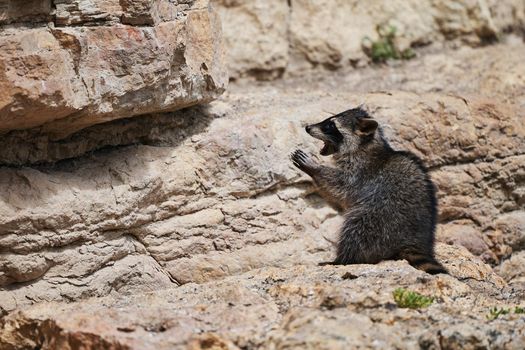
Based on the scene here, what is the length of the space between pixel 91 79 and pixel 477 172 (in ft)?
12.3

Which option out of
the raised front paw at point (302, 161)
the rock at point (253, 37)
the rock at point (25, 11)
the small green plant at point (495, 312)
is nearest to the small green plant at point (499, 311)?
the small green plant at point (495, 312)

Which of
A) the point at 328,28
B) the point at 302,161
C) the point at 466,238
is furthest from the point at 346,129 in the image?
the point at 328,28

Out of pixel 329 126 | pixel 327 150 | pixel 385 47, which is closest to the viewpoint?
pixel 329 126

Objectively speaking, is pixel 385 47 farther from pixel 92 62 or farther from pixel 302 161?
Result: pixel 92 62

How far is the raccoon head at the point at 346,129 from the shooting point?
7.76 meters

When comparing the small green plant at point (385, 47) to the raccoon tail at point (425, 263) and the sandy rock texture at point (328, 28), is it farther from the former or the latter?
the raccoon tail at point (425, 263)

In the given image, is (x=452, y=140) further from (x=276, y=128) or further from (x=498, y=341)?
(x=498, y=341)

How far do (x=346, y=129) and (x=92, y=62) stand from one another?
94.0 inches

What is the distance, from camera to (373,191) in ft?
24.6

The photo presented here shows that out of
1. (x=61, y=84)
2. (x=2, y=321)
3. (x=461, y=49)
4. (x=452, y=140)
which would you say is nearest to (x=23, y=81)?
(x=61, y=84)

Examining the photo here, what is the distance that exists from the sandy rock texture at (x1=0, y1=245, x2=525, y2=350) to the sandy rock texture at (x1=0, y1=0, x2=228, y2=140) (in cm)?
128

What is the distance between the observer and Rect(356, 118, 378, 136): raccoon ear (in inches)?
307

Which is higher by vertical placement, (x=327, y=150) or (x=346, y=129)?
(x=346, y=129)

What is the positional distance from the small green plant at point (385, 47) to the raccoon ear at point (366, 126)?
2.02 metres
